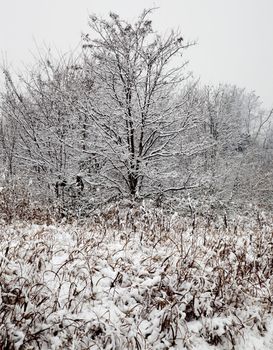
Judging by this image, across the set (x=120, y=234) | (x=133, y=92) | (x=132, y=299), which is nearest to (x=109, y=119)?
(x=133, y=92)

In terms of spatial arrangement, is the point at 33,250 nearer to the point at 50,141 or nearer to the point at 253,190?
the point at 50,141

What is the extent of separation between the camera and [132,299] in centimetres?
317

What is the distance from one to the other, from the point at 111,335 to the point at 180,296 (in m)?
1.00

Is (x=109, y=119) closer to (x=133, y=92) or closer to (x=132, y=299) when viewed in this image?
(x=133, y=92)

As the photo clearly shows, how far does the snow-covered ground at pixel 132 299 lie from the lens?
2.58 meters

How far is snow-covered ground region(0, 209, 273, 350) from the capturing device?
2.58 meters

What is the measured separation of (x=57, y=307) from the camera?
2.82 m

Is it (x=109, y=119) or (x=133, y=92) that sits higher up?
(x=133, y=92)

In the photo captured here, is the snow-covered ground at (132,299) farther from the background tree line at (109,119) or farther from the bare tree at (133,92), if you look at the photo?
the bare tree at (133,92)

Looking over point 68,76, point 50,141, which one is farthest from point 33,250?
point 68,76

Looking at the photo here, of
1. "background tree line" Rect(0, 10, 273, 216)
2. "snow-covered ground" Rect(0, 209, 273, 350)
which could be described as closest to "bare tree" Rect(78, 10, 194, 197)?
"background tree line" Rect(0, 10, 273, 216)

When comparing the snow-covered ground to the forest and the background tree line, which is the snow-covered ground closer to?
the forest

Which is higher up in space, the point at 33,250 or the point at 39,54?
the point at 39,54

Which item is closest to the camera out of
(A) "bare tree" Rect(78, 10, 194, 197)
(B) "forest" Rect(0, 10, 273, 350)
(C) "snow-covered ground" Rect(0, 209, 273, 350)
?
(C) "snow-covered ground" Rect(0, 209, 273, 350)
